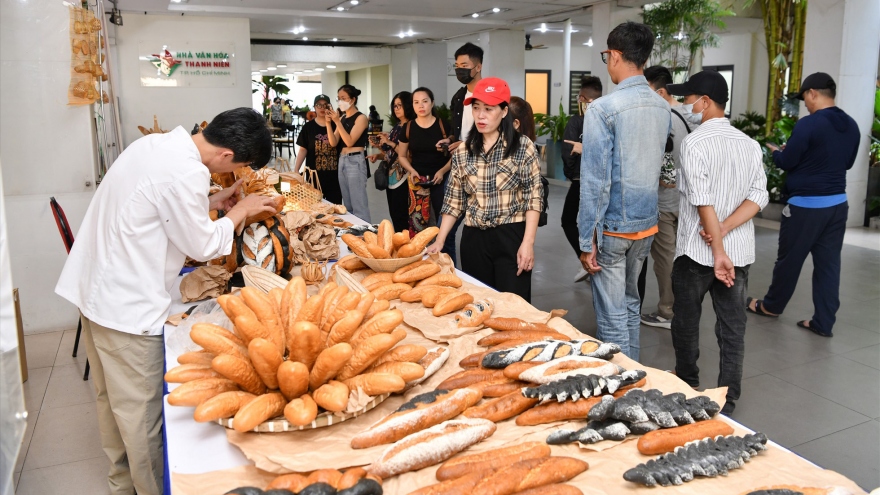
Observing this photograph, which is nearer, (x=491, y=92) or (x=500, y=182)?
(x=491, y=92)

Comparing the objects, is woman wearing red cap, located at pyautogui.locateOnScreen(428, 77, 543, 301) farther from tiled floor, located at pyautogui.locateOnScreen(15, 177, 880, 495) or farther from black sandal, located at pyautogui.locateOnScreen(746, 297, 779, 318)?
black sandal, located at pyautogui.locateOnScreen(746, 297, 779, 318)

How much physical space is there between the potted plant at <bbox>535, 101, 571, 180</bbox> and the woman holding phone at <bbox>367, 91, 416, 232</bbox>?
740 centimetres

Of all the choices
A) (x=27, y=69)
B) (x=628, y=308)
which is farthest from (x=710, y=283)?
(x=27, y=69)

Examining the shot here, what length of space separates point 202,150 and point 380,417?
120cm

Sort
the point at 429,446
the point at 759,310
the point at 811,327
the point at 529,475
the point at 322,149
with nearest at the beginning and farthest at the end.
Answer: the point at 529,475
the point at 429,446
the point at 811,327
the point at 759,310
the point at 322,149

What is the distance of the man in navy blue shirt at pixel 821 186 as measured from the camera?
4.42m

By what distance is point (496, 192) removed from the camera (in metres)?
3.27

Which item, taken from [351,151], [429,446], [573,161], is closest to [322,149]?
[351,151]

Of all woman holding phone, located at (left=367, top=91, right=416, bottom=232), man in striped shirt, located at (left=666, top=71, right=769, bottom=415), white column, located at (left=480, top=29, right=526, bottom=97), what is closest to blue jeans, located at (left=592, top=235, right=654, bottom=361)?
man in striped shirt, located at (left=666, top=71, right=769, bottom=415)

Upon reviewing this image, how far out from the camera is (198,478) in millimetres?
1477

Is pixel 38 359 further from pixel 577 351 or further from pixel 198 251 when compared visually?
pixel 577 351

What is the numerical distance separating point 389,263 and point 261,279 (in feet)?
1.84

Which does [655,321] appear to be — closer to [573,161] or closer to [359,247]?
[573,161]

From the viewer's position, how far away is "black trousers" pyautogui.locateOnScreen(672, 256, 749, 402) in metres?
3.15
